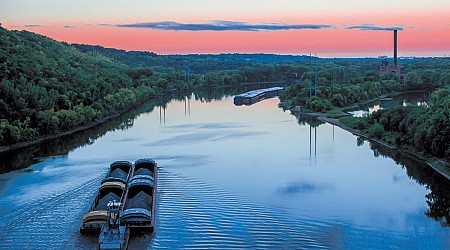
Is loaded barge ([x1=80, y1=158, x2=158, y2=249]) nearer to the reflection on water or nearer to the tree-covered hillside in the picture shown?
the reflection on water

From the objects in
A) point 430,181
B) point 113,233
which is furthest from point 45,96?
point 430,181

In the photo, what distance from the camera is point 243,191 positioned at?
16297 mm

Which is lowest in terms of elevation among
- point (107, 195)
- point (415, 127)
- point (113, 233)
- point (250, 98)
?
point (113, 233)

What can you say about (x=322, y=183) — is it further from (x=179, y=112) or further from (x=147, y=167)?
(x=179, y=112)

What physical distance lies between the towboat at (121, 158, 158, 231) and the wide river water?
32 cm

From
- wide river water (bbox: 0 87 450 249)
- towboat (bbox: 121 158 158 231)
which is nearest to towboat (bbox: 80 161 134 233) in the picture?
towboat (bbox: 121 158 158 231)

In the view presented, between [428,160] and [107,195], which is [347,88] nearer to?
[428,160]

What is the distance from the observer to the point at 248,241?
12.3 meters

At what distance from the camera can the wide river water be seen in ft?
41.7

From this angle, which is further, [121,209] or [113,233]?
[121,209]

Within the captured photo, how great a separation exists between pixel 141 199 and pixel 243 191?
3.18 m

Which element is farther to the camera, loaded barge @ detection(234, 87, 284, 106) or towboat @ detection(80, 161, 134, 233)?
loaded barge @ detection(234, 87, 284, 106)

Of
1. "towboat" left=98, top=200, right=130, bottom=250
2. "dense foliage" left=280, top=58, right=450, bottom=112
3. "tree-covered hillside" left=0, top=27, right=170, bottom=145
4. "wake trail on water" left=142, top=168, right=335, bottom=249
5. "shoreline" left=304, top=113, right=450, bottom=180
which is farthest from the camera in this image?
"dense foliage" left=280, top=58, right=450, bottom=112

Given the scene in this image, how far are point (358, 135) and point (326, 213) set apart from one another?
45.7ft
